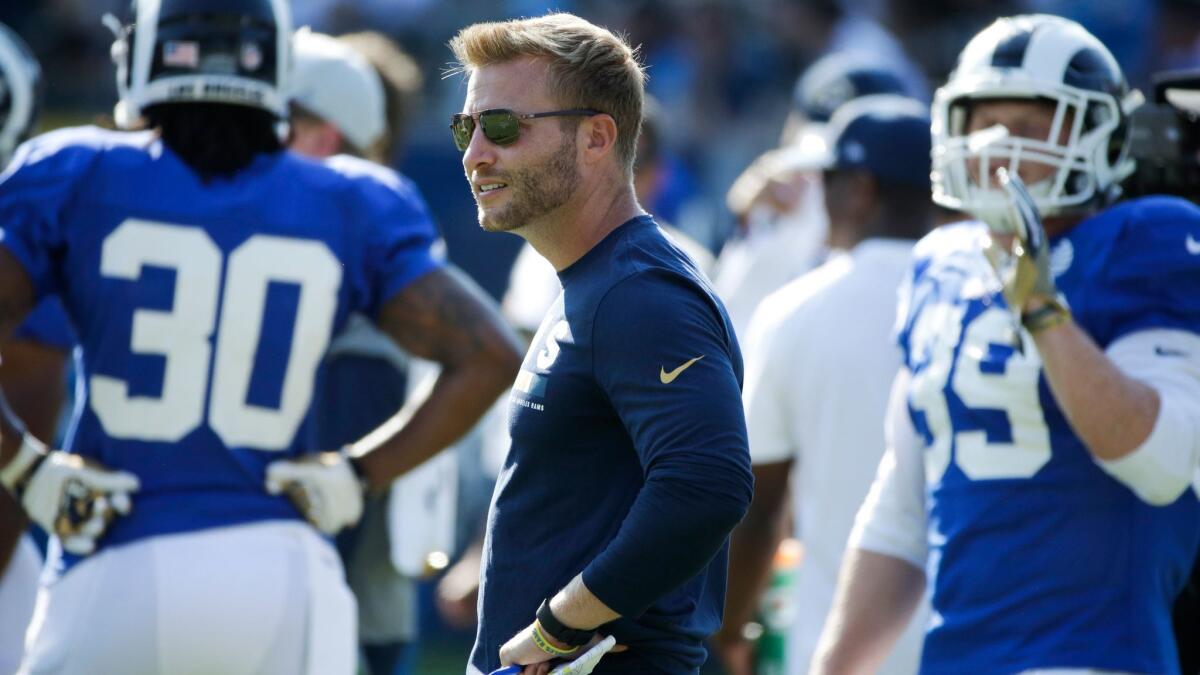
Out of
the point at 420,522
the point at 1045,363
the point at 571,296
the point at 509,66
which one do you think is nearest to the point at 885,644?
the point at 1045,363

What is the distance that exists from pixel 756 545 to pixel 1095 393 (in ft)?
5.93

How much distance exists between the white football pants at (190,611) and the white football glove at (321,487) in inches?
3.3

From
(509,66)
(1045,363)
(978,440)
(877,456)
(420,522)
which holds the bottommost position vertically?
(420,522)

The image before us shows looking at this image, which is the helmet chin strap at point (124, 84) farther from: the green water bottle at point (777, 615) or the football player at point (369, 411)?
the green water bottle at point (777, 615)

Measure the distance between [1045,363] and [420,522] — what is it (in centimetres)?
244

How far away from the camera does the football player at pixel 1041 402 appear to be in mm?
3135

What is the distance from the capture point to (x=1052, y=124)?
11.4 ft

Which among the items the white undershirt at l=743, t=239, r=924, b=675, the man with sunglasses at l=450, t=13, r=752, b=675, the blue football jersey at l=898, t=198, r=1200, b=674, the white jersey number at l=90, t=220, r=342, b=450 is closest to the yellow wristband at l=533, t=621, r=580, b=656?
the man with sunglasses at l=450, t=13, r=752, b=675

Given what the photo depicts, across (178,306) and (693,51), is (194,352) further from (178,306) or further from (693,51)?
(693,51)

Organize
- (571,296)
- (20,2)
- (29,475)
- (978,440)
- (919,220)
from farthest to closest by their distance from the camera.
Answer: (20,2) < (919,220) < (29,475) < (978,440) < (571,296)

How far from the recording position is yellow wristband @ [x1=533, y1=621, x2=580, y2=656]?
2580mm

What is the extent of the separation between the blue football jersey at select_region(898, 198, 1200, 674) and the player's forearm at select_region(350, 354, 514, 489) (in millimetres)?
1069

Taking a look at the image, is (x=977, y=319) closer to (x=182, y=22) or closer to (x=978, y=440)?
(x=978, y=440)

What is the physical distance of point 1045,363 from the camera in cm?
312
